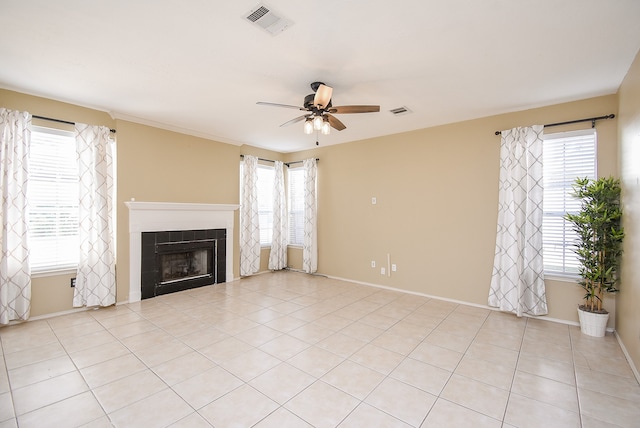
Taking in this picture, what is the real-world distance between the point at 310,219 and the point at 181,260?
258 centimetres

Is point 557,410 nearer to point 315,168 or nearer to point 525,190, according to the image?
point 525,190

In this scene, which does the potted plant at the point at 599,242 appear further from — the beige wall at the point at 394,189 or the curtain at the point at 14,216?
the curtain at the point at 14,216

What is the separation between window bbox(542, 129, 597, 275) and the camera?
340 cm

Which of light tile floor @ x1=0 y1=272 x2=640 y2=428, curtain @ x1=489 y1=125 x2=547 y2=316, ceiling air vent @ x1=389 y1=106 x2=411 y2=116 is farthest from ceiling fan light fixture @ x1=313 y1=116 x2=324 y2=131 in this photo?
curtain @ x1=489 y1=125 x2=547 y2=316

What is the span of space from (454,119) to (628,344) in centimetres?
321

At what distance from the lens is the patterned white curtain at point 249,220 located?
18.7ft

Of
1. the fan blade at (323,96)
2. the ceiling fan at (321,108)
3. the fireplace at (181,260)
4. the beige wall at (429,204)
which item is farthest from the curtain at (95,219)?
the beige wall at (429,204)

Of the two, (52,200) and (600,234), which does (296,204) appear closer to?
(52,200)

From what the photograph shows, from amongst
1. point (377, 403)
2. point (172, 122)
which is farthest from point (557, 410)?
point (172, 122)

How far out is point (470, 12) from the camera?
1.97 m

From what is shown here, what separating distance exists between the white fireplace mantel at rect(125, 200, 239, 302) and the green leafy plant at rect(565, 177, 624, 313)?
5198mm

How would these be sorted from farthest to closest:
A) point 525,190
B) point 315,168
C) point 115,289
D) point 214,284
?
point 315,168
point 214,284
point 115,289
point 525,190

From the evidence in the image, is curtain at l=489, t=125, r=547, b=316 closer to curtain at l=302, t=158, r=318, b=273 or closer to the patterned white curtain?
curtain at l=302, t=158, r=318, b=273

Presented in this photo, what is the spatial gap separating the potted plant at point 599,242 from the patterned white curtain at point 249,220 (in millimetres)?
4977
